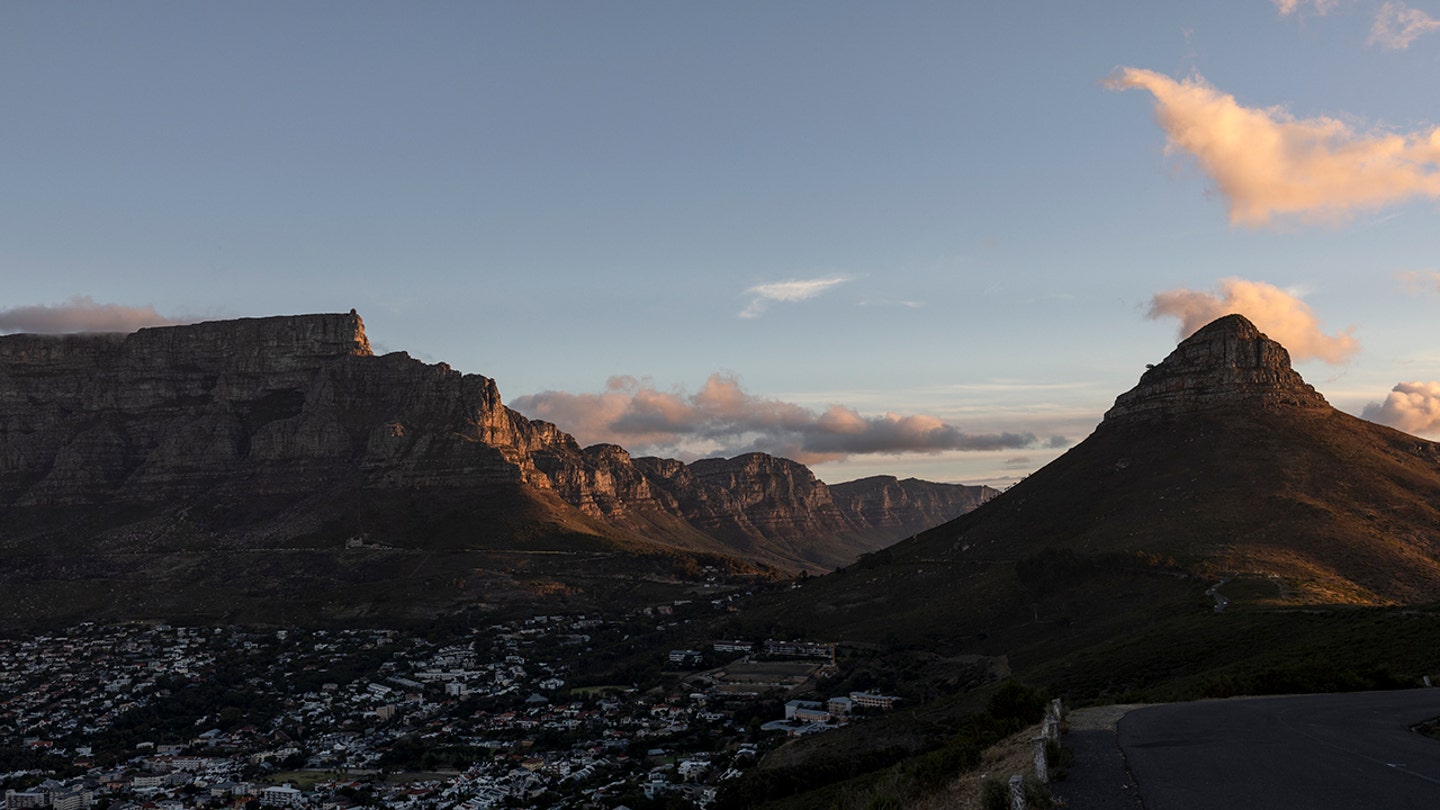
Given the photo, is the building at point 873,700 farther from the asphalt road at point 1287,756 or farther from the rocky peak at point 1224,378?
the rocky peak at point 1224,378

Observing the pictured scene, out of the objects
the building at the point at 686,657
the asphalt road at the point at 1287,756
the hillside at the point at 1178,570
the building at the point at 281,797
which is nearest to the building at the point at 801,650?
the hillside at the point at 1178,570

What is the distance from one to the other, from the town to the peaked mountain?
62.6 feet

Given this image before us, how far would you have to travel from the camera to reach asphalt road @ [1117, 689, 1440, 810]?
17.7 meters

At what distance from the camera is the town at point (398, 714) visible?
223 ft

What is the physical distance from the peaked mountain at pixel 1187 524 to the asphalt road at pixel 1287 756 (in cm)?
5000

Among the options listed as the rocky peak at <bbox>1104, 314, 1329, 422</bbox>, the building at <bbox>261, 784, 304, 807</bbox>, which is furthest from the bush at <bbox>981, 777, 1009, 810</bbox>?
the rocky peak at <bbox>1104, 314, 1329, 422</bbox>

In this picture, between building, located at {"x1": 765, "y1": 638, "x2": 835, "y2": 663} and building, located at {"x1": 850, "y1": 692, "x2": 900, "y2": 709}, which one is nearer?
building, located at {"x1": 850, "y1": 692, "x2": 900, "y2": 709}

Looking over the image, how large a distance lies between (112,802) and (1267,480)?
113m

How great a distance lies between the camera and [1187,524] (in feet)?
344

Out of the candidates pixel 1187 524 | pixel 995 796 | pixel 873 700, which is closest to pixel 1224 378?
pixel 1187 524

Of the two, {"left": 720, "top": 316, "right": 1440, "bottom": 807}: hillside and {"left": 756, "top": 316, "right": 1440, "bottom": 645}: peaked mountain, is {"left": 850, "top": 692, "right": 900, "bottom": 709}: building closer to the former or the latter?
{"left": 720, "top": 316, "right": 1440, "bottom": 807}: hillside

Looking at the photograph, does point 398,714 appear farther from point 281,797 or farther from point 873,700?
point 873,700

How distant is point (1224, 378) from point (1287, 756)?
421 ft

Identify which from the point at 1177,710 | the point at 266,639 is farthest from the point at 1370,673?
the point at 266,639
